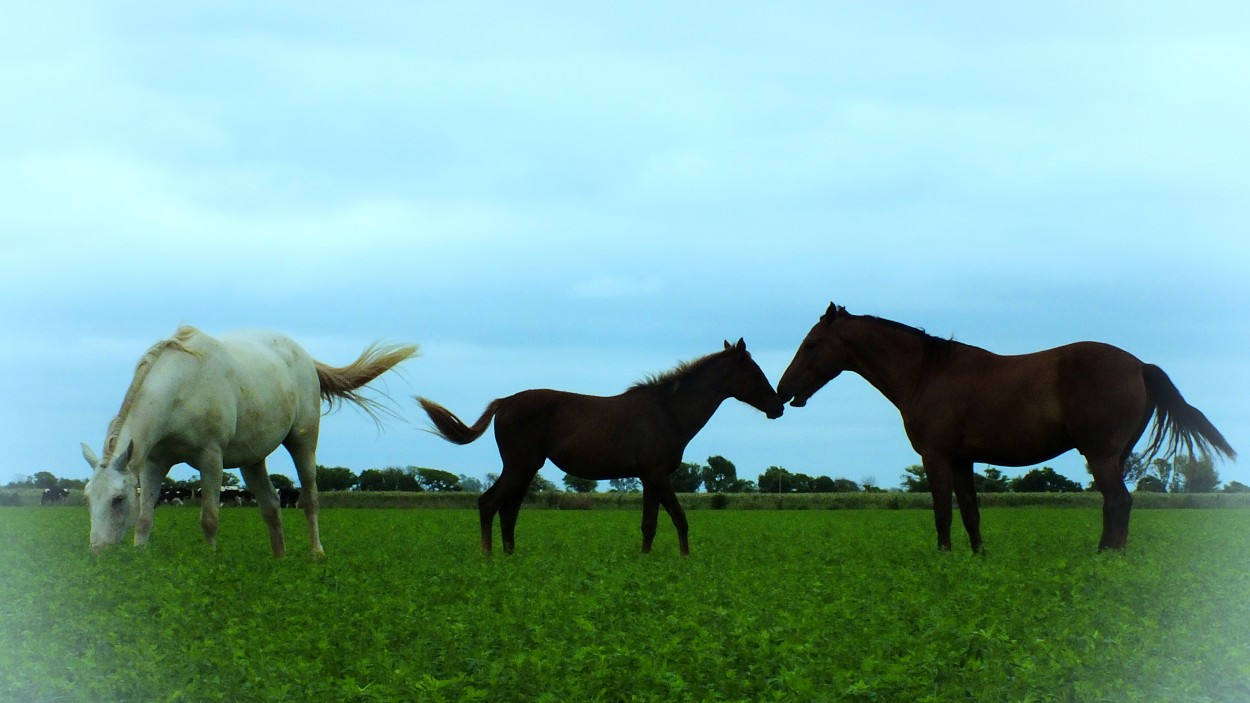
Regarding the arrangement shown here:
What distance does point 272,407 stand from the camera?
47.9 feet

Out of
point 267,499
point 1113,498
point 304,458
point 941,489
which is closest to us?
point 1113,498

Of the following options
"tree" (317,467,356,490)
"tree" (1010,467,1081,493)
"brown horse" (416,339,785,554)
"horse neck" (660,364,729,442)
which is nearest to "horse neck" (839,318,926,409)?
"brown horse" (416,339,785,554)

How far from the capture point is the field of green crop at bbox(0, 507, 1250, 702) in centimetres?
629

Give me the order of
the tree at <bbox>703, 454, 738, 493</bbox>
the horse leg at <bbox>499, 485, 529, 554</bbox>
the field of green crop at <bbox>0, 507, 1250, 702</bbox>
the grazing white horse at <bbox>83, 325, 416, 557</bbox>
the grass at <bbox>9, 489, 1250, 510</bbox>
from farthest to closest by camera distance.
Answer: the tree at <bbox>703, 454, 738, 493</bbox> < the grass at <bbox>9, 489, 1250, 510</bbox> < the horse leg at <bbox>499, 485, 529, 554</bbox> < the grazing white horse at <bbox>83, 325, 416, 557</bbox> < the field of green crop at <bbox>0, 507, 1250, 702</bbox>

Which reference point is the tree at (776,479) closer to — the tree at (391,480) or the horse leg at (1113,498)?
the tree at (391,480)

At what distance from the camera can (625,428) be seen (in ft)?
46.4

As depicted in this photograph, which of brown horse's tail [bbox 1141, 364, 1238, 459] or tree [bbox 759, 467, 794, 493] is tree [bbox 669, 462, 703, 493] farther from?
brown horse's tail [bbox 1141, 364, 1238, 459]

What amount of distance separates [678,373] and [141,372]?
6.18 m

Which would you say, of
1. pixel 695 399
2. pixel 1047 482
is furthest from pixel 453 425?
pixel 1047 482

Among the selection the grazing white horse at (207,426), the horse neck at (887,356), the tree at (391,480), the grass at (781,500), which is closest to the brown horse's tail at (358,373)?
the grazing white horse at (207,426)

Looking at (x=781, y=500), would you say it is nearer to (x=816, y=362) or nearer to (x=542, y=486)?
(x=542, y=486)

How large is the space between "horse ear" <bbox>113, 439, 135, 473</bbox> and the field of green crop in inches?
33.0

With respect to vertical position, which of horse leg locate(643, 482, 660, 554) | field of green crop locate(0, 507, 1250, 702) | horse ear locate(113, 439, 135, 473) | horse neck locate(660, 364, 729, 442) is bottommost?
field of green crop locate(0, 507, 1250, 702)

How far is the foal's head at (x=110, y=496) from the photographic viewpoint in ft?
39.2
